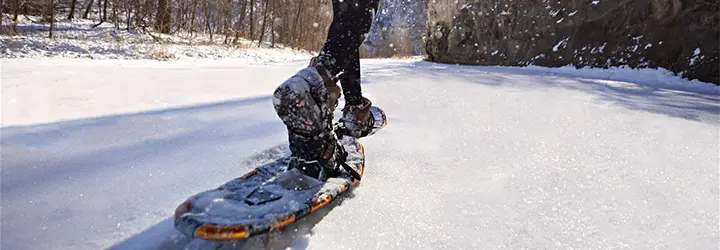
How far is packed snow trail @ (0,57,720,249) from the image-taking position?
35.9 inches

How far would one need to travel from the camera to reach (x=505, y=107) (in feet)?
7.97

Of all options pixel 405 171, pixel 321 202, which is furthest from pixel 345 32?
pixel 321 202

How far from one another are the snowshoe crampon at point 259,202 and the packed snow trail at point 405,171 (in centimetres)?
5

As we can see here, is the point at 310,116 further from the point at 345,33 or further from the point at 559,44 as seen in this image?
the point at 559,44

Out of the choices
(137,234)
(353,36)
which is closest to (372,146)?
(353,36)

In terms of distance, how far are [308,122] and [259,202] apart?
27cm

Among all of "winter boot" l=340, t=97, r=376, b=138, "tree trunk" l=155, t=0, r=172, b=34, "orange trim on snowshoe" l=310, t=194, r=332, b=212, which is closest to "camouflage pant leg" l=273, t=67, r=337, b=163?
"orange trim on snowshoe" l=310, t=194, r=332, b=212

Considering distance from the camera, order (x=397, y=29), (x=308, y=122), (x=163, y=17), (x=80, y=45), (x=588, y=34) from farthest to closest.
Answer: (x=397, y=29)
(x=163, y=17)
(x=80, y=45)
(x=588, y=34)
(x=308, y=122)

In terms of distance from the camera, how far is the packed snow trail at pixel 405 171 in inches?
35.9

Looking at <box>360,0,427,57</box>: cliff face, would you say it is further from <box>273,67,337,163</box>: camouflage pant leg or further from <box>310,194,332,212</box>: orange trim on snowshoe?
<box>310,194,332,212</box>: orange trim on snowshoe

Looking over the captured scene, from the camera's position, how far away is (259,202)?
0.98 metres

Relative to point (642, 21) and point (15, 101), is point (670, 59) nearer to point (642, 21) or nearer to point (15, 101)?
point (642, 21)

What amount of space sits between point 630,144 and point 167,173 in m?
1.74

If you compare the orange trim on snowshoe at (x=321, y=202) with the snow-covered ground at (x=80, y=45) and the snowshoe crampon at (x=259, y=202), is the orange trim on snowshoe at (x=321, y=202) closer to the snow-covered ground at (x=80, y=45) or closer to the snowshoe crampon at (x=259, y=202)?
the snowshoe crampon at (x=259, y=202)
